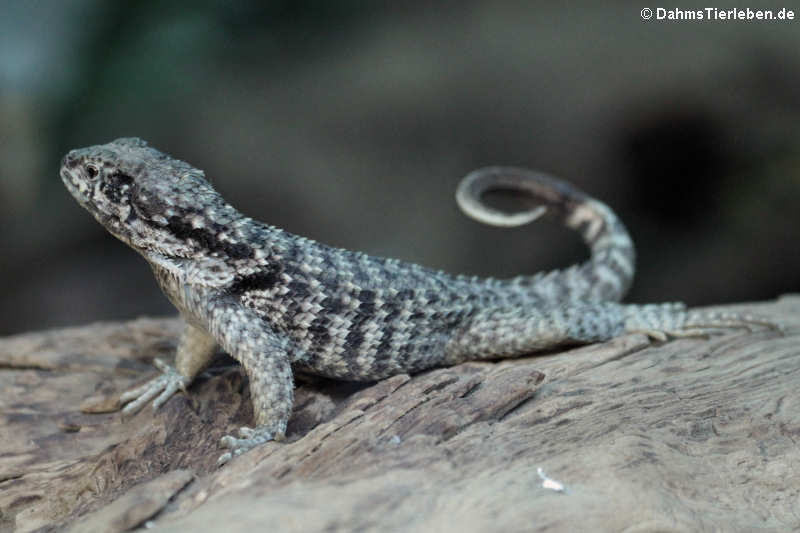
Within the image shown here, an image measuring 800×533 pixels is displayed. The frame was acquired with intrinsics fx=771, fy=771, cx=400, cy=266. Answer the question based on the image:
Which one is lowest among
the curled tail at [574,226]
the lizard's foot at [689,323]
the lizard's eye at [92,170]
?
the lizard's foot at [689,323]

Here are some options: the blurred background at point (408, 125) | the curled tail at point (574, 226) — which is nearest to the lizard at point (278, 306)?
the curled tail at point (574, 226)

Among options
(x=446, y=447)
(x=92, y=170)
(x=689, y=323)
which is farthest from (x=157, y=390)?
(x=689, y=323)

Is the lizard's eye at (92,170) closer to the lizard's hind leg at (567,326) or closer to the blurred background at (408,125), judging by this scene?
the lizard's hind leg at (567,326)

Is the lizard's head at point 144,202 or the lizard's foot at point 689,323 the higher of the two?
the lizard's head at point 144,202

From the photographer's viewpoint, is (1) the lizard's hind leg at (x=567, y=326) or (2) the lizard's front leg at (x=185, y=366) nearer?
(2) the lizard's front leg at (x=185, y=366)

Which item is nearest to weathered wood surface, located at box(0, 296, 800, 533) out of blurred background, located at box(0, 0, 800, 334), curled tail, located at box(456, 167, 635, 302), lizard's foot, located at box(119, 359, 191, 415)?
lizard's foot, located at box(119, 359, 191, 415)

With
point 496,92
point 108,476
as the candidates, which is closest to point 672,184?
point 496,92

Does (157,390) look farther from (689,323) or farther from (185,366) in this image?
(689,323)

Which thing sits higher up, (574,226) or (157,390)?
(574,226)
